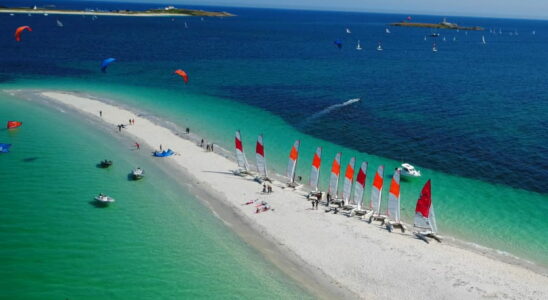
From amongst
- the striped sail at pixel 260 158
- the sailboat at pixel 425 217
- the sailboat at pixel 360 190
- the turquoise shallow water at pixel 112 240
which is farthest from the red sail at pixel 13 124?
the sailboat at pixel 425 217

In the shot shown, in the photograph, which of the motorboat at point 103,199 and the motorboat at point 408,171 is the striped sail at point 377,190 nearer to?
the motorboat at point 408,171

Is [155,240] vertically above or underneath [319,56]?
underneath

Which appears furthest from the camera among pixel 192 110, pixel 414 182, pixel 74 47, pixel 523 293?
pixel 74 47

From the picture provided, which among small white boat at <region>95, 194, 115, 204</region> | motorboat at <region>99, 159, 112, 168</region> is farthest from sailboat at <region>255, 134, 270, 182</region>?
motorboat at <region>99, 159, 112, 168</region>

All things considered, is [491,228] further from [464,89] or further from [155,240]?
[464,89]

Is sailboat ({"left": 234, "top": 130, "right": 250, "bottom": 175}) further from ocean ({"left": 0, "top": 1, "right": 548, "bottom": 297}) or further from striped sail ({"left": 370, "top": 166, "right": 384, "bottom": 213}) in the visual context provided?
striped sail ({"left": 370, "top": 166, "right": 384, "bottom": 213})

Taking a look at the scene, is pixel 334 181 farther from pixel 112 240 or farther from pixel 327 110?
pixel 327 110

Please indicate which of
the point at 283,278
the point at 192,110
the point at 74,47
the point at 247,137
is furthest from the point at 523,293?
the point at 74,47
